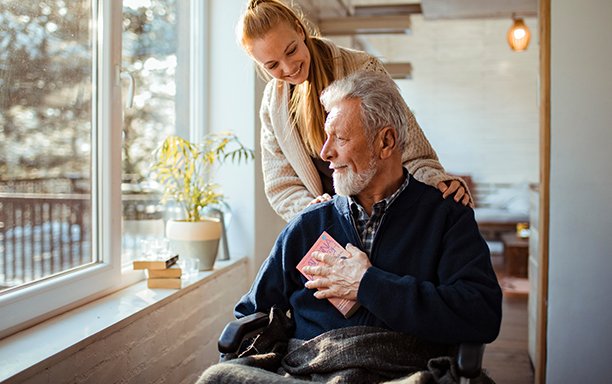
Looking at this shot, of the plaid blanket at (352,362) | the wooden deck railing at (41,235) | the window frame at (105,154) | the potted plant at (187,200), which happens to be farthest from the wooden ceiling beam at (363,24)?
the plaid blanket at (352,362)

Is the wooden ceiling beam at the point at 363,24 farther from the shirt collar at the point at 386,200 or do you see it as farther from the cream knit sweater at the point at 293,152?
the shirt collar at the point at 386,200

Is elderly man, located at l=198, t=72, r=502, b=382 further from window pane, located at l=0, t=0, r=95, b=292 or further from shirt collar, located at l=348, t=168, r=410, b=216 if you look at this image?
window pane, located at l=0, t=0, r=95, b=292

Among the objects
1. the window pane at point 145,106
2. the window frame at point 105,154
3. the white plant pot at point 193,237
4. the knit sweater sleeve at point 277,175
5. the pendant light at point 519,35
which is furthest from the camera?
the pendant light at point 519,35

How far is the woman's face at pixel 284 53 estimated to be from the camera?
1987mm

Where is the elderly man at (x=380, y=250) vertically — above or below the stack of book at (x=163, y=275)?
above

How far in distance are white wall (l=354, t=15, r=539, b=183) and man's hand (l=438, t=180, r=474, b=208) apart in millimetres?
7528

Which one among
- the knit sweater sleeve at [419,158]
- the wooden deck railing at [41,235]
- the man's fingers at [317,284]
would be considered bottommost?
the man's fingers at [317,284]

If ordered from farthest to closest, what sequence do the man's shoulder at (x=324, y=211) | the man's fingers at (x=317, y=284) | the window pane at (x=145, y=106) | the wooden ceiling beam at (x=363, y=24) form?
1. the wooden ceiling beam at (x=363, y=24)
2. the window pane at (x=145, y=106)
3. the man's shoulder at (x=324, y=211)
4. the man's fingers at (x=317, y=284)

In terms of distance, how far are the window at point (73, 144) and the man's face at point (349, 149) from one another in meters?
0.93

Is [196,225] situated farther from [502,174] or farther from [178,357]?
[502,174]

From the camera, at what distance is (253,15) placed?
1994mm

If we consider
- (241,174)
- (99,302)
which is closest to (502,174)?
(241,174)

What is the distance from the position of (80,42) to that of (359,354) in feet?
4.84

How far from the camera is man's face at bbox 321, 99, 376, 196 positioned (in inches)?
70.7
